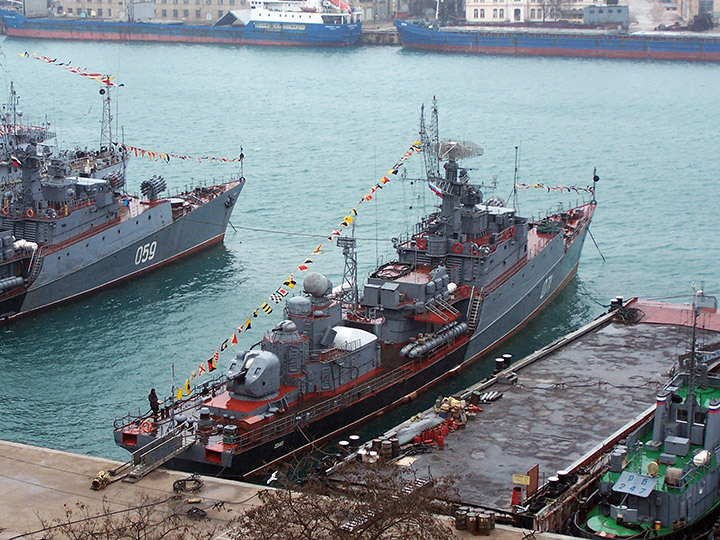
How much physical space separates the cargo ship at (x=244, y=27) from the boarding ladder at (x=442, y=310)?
126m

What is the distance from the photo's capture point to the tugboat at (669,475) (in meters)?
33.2

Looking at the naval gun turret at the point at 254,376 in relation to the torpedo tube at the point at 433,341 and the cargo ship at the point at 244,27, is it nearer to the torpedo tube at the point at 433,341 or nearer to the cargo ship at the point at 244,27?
the torpedo tube at the point at 433,341

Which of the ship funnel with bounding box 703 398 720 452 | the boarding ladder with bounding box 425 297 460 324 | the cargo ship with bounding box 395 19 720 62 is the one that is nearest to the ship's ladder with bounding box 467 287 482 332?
the boarding ladder with bounding box 425 297 460 324

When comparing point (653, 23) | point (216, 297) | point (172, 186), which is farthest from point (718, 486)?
point (653, 23)

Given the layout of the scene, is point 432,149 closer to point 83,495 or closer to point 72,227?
point 72,227

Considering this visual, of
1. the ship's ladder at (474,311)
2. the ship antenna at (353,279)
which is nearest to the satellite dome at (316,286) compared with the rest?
the ship antenna at (353,279)

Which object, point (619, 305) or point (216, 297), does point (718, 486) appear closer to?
point (619, 305)

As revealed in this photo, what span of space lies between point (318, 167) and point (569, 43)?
243ft

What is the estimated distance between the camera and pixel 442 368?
167 ft

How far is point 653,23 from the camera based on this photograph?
576ft

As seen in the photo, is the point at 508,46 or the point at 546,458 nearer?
the point at 546,458

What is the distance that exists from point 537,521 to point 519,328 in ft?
83.9

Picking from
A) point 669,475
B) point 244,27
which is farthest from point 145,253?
point 244,27

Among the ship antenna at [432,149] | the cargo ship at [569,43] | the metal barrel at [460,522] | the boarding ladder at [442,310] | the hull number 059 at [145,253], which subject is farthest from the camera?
the cargo ship at [569,43]
